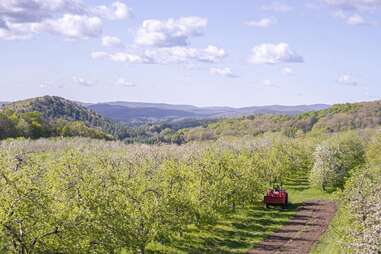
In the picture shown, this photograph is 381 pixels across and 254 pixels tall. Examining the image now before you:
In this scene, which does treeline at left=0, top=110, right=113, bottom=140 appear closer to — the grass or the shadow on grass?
the grass

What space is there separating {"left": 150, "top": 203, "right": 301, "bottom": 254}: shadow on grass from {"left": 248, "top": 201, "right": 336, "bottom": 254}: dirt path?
87cm

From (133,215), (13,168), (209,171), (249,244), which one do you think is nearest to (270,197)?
(209,171)

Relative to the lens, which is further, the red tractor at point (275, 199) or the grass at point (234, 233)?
the red tractor at point (275, 199)

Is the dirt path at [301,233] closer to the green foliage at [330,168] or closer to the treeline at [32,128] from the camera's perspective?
the green foliage at [330,168]

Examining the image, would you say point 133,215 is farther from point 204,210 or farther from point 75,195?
point 204,210

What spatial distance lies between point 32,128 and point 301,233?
388 feet

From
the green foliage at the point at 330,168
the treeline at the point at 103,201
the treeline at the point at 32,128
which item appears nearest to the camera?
the treeline at the point at 103,201

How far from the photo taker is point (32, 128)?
150 metres

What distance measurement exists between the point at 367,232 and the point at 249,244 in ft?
60.7

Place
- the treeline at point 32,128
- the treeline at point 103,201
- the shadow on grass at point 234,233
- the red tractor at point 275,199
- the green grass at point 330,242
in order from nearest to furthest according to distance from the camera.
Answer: the treeline at point 103,201 < the green grass at point 330,242 < the shadow on grass at point 234,233 < the red tractor at point 275,199 < the treeline at point 32,128

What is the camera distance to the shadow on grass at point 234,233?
1517 inches

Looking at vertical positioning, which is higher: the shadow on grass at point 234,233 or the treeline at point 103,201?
the treeline at point 103,201

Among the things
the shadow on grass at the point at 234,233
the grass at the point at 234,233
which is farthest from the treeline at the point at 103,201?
the shadow on grass at the point at 234,233

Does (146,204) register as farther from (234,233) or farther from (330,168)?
(330,168)
